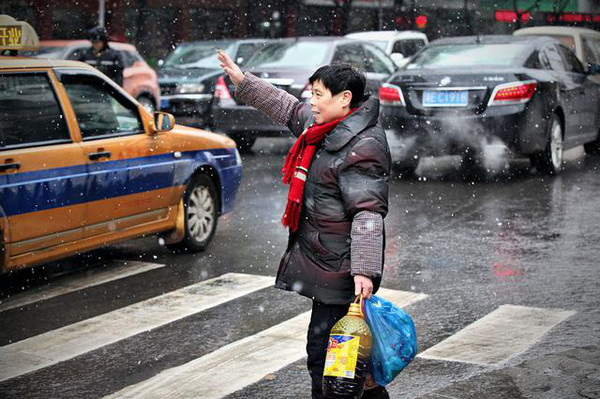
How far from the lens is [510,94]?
40.3 ft

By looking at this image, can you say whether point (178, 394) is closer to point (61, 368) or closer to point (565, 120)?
point (61, 368)

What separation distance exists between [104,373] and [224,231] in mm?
4362

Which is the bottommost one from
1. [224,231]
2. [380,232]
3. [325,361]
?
[224,231]

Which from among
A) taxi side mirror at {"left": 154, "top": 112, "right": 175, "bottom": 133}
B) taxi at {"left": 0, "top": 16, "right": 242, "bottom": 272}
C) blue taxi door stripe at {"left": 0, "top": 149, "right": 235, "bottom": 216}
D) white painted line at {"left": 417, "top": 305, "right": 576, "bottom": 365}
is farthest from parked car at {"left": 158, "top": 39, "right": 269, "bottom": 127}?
white painted line at {"left": 417, "top": 305, "right": 576, "bottom": 365}

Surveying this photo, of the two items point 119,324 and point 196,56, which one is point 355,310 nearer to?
point 119,324

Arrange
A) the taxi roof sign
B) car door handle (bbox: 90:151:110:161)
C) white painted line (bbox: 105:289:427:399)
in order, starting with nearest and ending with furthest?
white painted line (bbox: 105:289:427:399) < car door handle (bbox: 90:151:110:161) < the taxi roof sign

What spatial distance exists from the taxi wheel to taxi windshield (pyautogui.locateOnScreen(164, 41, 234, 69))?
1071cm

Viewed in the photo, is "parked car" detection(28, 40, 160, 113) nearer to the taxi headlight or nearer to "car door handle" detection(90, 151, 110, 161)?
the taxi headlight

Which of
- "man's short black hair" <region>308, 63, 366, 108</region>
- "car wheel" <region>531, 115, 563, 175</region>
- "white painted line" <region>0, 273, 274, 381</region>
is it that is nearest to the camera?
"man's short black hair" <region>308, 63, 366, 108</region>

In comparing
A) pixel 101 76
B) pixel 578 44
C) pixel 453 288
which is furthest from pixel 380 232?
pixel 578 44

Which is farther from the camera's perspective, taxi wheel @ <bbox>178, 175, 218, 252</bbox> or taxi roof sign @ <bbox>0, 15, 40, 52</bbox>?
taxi wheel @ <bbox>178, 175, 218, 252</bbox>

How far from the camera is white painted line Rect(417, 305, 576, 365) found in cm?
584

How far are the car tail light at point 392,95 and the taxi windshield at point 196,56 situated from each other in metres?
7.11

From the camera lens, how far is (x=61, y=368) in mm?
5820
